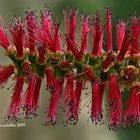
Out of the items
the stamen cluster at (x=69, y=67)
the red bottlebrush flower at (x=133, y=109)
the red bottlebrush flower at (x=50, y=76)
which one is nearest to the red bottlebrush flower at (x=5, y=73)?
the stamen cluster at (x=69, y=67)

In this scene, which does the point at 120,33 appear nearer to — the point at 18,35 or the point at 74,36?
the point at 74,36

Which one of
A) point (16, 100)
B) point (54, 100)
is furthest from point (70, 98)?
point (16, 100)

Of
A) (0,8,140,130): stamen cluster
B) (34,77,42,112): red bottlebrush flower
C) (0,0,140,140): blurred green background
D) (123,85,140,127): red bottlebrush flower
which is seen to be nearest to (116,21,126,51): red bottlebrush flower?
(0,8,140,130): stamen cluster

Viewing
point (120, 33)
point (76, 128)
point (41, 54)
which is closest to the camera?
point (41, 54)

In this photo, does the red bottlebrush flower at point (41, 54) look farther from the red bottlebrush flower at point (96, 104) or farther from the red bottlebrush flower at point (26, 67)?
the red bottlebrush flower at point (96, 104)

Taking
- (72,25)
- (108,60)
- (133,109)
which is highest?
(72,25)

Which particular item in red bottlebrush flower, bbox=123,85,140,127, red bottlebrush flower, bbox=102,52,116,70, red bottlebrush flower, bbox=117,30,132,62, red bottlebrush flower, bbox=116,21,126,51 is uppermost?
red bottlebrush flower, bbox=116,21,126,51

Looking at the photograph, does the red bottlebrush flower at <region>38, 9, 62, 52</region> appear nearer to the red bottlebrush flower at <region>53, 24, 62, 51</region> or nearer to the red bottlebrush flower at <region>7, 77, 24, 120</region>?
the red bottlebrush flower at <region>53, 24, 62, 51</region>
